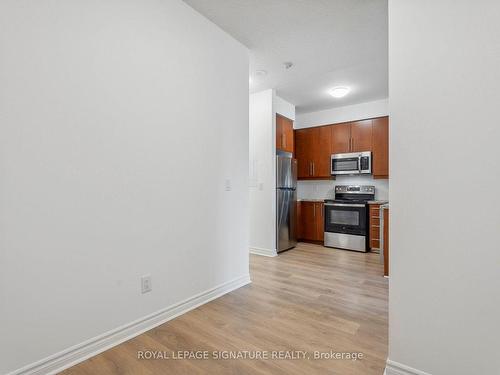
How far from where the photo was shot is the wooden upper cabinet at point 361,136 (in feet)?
15.7

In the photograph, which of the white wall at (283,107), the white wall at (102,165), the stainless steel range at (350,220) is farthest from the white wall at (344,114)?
the white wall at (102,165)

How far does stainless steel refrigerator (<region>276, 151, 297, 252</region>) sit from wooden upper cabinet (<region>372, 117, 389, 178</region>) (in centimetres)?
146

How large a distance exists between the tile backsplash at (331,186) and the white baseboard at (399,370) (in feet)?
13.0

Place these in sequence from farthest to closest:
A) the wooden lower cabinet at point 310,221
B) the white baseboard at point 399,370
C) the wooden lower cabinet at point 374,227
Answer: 1. the wooden lower cabinet at point 310,221
2. the wooden lower cabinet at point 374,227
3. the white baseboard at point 399,370

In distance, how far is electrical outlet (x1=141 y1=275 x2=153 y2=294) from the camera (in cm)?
195

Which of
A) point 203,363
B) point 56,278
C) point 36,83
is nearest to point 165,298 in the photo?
point 203,363

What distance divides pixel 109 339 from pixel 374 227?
4.12 m

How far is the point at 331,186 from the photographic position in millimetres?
5523

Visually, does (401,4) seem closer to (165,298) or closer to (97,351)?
(165,298)

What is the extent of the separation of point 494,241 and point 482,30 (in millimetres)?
979

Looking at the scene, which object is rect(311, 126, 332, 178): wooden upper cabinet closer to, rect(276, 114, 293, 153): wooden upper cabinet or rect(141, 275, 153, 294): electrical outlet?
rect(276, 114, 293, 153): wooden upper cabinet

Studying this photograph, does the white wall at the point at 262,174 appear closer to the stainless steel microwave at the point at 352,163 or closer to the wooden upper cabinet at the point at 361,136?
the stainless steel microwave at the point at 352,163

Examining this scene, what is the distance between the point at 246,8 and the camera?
2.32 metres

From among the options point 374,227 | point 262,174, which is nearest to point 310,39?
point 262,174
